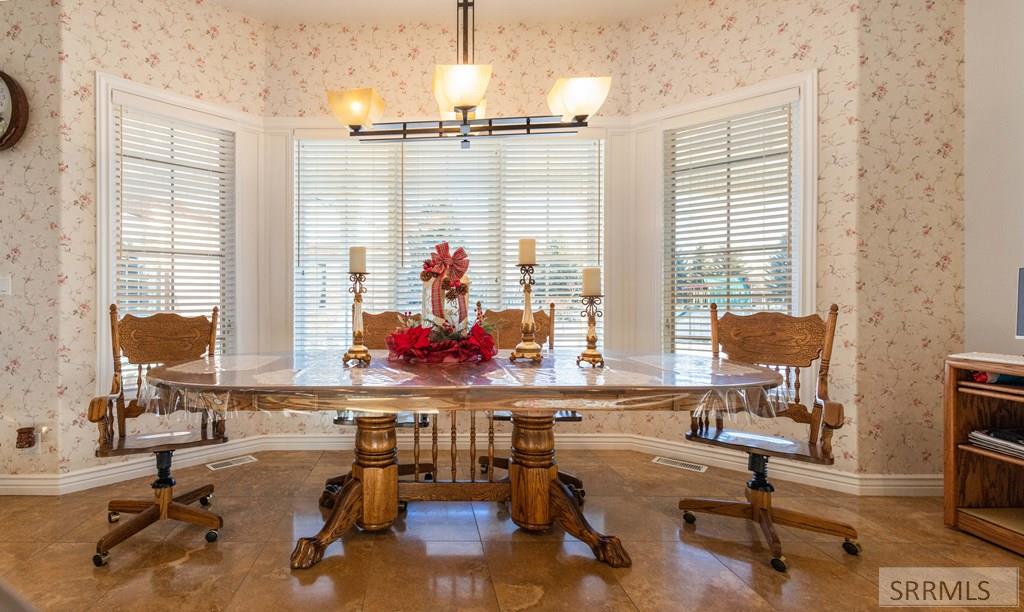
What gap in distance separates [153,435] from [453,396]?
156 centimetres

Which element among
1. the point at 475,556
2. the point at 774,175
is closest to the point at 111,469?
the point at 475,556

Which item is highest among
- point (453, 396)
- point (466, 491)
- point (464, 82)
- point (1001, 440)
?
point (464, 82)

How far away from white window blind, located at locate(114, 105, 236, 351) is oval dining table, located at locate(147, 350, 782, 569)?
134 centimetres

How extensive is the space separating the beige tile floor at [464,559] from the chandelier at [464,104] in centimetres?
173

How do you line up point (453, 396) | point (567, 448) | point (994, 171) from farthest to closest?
point (567, 448) < point (994, 171) < point (453, 396)

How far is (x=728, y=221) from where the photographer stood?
3260mm

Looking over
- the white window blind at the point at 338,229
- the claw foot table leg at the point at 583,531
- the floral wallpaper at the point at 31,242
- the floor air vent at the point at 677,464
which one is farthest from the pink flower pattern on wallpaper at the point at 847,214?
the claw foot table leg at the point at 583,531

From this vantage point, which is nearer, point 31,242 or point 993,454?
point 993,454

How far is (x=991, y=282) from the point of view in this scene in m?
2.60

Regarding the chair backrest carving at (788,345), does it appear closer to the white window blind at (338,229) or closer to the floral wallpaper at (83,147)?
the white window blind at (338,229)

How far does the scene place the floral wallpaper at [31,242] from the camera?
271 cm

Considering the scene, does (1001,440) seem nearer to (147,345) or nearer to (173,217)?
(147,345)

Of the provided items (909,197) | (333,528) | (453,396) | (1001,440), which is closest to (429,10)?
(453,396)

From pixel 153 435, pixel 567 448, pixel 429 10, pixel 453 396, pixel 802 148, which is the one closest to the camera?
pixel 453 396
